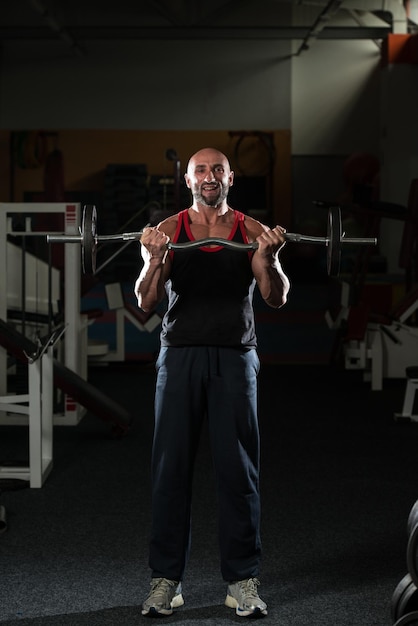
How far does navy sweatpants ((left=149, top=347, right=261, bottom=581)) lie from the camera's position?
2.71m

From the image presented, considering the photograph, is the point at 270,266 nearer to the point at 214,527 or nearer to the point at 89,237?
the point at 89,237

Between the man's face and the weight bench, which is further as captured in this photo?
the weight bench

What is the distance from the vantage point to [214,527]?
3729 millimetres

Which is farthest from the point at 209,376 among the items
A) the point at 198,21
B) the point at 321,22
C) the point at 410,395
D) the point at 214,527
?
the point at 198,21

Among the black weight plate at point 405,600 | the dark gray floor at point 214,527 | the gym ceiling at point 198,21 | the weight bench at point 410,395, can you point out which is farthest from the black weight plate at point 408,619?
the gym ceiling at point 198,21

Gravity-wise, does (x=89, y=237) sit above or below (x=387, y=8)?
below

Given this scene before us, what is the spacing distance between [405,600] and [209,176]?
1.29 meters

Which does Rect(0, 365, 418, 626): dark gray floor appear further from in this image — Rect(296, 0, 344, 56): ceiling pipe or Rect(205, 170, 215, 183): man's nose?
Rect(296, 0, 344, 56): ceiling pipe

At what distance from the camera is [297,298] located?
1065 centimetres

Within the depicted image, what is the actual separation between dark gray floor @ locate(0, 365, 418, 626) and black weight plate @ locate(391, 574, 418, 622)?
27 centimetres

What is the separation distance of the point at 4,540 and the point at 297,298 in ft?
24.4

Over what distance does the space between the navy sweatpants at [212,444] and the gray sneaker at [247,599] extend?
0.35ft

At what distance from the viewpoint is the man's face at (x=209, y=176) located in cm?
261

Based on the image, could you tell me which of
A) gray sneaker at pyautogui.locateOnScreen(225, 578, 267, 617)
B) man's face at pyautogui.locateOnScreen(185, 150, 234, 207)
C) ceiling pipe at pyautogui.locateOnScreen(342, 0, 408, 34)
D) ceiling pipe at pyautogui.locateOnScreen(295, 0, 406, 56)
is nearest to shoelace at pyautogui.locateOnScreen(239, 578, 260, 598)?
gray sneaker at pyautogui.locateOnScreen(225, 578, 267, 617)
